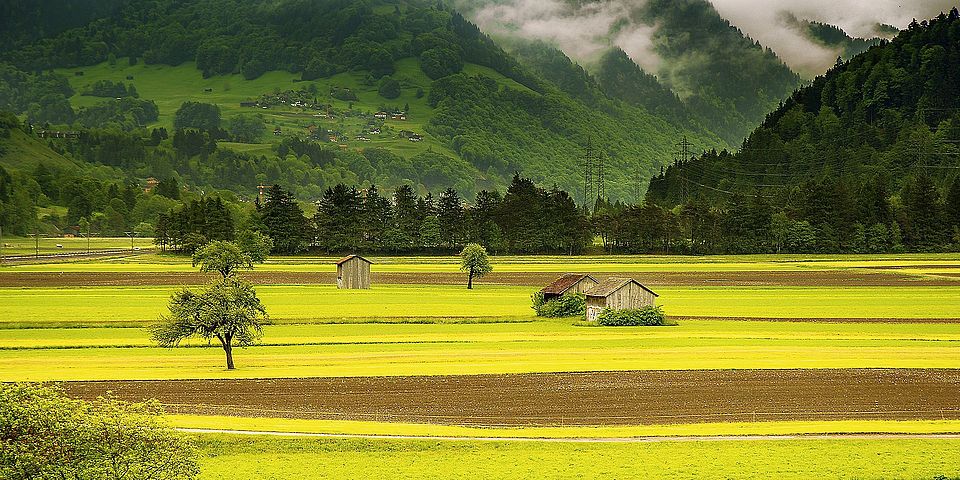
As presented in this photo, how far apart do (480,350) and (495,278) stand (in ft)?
212

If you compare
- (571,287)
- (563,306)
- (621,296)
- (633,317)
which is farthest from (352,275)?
(633,317)

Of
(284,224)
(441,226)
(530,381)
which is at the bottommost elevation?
(530,381)

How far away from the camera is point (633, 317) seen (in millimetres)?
78875

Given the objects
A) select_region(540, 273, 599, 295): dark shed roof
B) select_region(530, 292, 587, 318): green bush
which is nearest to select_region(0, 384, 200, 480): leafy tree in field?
select_region(530, 292, 587, 318): green bush

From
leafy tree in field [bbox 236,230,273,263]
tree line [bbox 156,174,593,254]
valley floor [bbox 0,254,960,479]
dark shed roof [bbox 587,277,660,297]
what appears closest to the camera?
valley floor [bbox 0,254,960,479]

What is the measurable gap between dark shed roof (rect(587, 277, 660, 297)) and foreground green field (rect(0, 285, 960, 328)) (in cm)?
591

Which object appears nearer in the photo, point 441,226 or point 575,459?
point 575,459

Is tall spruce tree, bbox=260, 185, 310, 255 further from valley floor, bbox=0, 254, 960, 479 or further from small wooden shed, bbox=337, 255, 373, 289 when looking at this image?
valley floor, bbox=0, 254, 960, 479

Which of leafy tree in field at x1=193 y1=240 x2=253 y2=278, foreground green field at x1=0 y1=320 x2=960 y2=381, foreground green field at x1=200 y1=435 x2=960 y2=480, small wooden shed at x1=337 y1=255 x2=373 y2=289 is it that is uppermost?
leafy tree in field at x1=193 y1=240 x2=253 y2=278

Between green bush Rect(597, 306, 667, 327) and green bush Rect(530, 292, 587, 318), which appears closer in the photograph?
green bush Rect(597, 306, 667, 327)

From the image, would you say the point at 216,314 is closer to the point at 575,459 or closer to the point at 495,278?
the point at 575,459

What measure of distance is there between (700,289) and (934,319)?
1321 inches

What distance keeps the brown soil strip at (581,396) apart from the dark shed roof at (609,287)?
86.9 ft

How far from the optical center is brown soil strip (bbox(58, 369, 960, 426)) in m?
42.2
